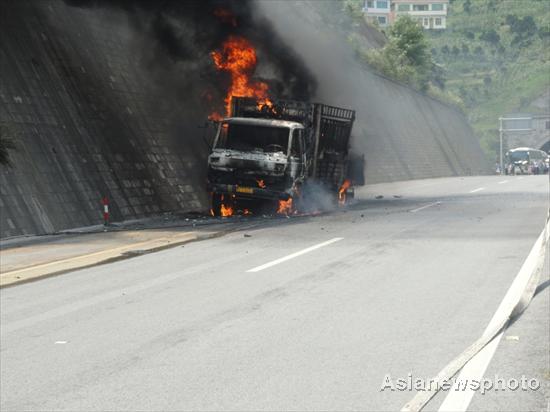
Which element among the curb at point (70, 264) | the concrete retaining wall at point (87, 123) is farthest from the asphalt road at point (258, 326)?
the concrete retaining wall at point (87, 123)

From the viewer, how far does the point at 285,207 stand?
2588 cm

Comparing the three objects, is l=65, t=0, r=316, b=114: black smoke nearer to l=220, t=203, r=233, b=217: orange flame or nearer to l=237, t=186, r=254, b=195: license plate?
l=220, t=203, r=233, b=217: orange flame

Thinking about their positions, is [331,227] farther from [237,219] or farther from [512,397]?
[512,397]

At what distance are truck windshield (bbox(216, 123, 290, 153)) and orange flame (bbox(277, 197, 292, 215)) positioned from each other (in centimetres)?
173

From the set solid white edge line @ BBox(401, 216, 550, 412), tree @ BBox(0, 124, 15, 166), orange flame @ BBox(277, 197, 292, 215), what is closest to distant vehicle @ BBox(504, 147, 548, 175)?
orange flame @ BBox(277, 197, 292, 215)

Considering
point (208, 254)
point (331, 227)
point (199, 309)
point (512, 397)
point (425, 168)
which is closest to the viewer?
point (512, 397)

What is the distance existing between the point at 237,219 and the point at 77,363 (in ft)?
54.6

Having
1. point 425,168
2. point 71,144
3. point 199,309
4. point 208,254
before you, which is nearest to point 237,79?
point 71,144

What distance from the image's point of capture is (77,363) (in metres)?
7.70

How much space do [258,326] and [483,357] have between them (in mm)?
2467

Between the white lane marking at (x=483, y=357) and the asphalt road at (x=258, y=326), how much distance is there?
0.10 meters

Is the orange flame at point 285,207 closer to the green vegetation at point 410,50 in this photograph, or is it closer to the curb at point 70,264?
the curb at point 70,264

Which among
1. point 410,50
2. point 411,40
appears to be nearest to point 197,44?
point 410,50

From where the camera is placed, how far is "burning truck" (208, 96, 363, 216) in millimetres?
24297
